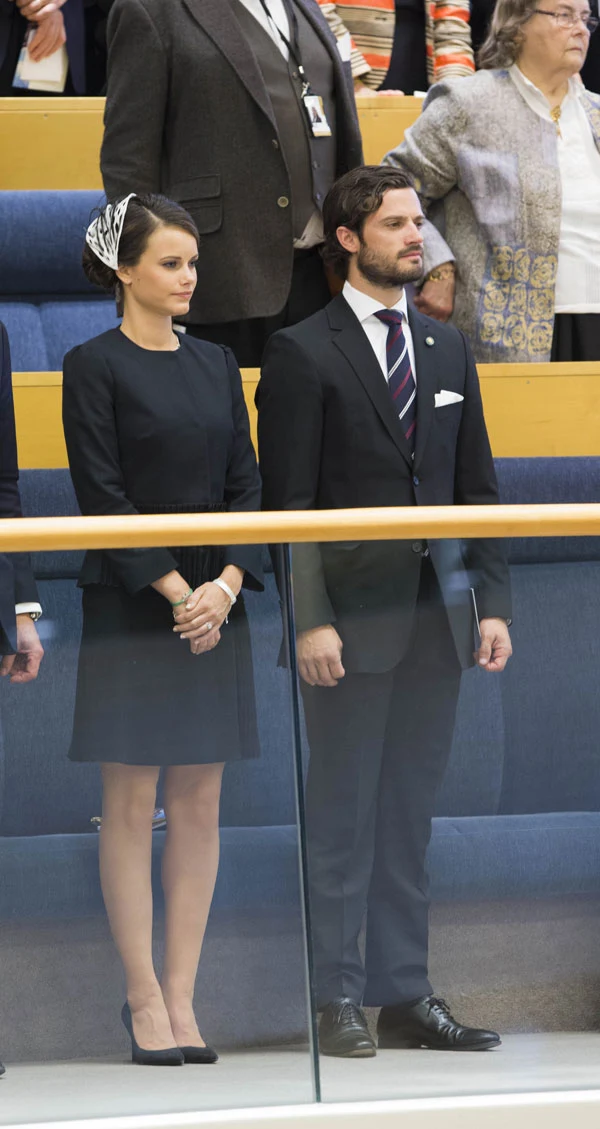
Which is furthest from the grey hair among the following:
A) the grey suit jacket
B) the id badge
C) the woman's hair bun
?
the woman's hair bun

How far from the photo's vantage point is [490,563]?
77.5 inches

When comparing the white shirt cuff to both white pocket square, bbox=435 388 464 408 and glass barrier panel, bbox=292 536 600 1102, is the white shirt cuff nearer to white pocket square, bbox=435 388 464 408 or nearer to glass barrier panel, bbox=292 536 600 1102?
glass barrier panel, bbox=292 536 600 1102

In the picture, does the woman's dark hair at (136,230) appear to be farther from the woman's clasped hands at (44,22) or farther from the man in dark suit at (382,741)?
the woman's clasped hands at (44,22)

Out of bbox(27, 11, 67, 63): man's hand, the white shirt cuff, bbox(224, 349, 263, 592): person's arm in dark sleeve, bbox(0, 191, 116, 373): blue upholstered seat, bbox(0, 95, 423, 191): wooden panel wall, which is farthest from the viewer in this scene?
bbox(0, 95, 423, 191): wooden panel wall

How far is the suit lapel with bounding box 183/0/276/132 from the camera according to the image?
279 cm

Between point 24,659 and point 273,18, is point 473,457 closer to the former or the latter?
point 24,659

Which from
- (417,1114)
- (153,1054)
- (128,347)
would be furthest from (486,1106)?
(128,347)

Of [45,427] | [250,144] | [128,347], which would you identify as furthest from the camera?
[45,427]

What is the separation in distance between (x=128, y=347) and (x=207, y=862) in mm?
734

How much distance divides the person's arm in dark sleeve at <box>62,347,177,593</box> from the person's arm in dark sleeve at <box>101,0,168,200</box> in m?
0.64

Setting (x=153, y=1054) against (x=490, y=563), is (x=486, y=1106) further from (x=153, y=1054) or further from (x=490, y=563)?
(x=490, y=563)

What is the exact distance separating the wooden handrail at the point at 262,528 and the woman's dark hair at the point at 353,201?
0.66 meters

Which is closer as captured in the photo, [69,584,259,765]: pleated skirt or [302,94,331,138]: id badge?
[69,584,259,765]: pleated skirt

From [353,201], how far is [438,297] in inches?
23.1
